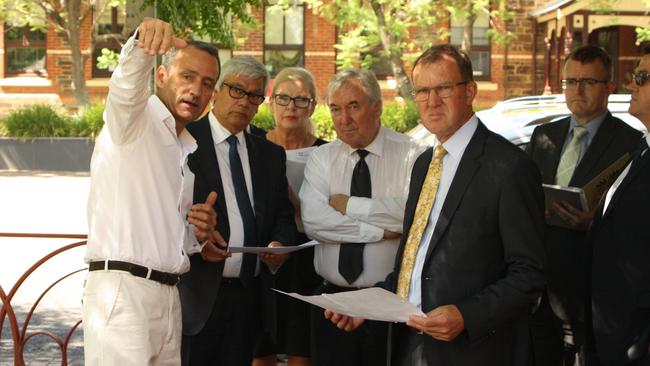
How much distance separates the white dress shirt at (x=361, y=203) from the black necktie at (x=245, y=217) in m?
0.36

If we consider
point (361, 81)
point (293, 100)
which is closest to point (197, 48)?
point (361, 81)

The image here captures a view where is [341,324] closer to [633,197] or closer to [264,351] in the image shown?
[633,197]

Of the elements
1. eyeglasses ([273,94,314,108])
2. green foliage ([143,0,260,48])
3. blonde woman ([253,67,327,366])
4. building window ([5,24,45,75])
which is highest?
building window ([5,24,45,75])

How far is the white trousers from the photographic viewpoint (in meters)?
3.93

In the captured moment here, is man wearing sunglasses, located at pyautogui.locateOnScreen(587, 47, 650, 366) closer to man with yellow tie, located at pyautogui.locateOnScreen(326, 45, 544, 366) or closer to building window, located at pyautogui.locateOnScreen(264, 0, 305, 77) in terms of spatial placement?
man with yellow tie, located at pyautogui.locateOnScreen(326, 45, 544, 366)

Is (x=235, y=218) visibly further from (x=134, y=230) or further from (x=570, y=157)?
(x=570, y=157)

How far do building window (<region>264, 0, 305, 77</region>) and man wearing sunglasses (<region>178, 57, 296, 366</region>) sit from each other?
91.9 feet

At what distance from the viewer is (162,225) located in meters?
4.03

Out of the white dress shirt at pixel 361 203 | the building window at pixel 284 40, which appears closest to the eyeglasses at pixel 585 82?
the white dress shirt at pixel 361 203

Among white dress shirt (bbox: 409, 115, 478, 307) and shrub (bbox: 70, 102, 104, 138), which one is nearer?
white dress shirt (bbox: 409, 115, 478, 307)

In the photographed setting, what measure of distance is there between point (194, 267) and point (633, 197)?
2107 millimetres

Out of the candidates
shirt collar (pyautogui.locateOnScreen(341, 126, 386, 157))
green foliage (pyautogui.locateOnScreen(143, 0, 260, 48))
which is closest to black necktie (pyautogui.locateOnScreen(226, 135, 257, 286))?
shirt collar (pyautogui.locateOnScreen(341, 126, 386, 157))

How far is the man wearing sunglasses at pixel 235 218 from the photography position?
5.00m

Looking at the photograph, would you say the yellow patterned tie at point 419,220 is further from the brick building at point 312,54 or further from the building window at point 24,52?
the building window at point 24,52
